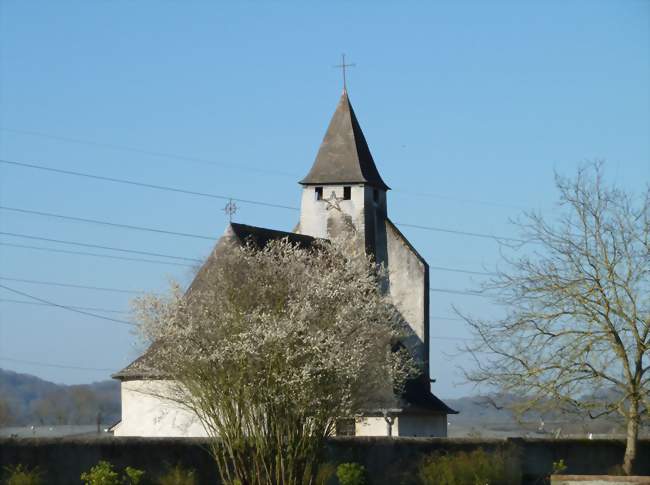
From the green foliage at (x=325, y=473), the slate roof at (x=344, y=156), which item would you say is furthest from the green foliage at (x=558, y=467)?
the slate roof at (x=344, y=156)

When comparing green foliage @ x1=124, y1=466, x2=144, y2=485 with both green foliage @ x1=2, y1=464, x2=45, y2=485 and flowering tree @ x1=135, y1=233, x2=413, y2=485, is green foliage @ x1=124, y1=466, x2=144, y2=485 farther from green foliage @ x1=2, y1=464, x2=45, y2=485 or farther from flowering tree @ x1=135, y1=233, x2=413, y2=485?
flowering tree @ x1=135, y1=233, x2=413, y2=485

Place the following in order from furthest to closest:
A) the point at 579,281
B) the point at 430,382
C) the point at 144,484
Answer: the point at 430,382, the point at 579,281, the point at 144,484

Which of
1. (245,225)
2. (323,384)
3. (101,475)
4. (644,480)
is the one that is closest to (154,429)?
(245,225)

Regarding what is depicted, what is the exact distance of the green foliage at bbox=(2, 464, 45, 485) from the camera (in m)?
26.1

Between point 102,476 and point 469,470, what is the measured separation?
28.9 ft

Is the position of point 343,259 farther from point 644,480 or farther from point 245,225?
point 245,225

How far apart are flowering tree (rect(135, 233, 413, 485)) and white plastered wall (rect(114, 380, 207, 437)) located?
11.8m

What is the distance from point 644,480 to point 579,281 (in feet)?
18.8

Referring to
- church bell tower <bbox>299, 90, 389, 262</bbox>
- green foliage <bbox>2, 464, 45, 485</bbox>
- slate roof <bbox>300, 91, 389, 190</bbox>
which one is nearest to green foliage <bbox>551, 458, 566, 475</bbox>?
green foliage <bbox>2, 464, 45, 485</bbox>

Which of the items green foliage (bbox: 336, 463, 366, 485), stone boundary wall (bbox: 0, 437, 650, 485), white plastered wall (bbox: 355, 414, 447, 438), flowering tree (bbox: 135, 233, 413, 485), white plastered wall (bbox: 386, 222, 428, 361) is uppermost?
white plastered wall (bbox: 386, 222, 428, 361)

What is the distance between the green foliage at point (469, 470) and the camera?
2973cm

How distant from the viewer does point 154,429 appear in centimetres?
3816

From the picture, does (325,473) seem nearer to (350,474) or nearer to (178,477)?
(350,474)

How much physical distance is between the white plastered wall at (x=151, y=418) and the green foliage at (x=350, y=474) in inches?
302
